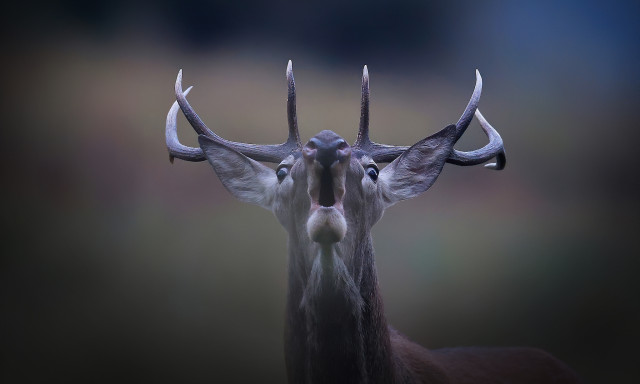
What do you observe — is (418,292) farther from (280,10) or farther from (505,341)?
(280,10)

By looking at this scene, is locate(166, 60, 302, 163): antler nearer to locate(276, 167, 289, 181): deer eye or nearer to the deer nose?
locate(276, 167, 289, 181): deer eye

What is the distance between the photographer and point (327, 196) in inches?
40.4

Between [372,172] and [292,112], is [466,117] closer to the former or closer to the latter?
[372,172]

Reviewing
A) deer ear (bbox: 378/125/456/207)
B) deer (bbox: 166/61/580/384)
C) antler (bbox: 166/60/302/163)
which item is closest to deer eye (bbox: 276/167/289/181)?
deer (bbox: 166/61/580/384)

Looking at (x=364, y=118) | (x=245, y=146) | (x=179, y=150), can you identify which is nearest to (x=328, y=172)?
(x=364, y=118)

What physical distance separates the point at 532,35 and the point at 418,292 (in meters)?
0.96

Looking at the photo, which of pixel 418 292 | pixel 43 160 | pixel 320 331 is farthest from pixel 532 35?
Result: pixel 43 160

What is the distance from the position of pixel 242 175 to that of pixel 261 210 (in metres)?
0.43

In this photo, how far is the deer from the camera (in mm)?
1049

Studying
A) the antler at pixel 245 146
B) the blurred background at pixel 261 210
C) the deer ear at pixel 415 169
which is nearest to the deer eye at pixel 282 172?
the antler at pixel 245 146

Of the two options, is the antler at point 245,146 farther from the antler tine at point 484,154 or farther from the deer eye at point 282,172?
the antler tine at point 484,154

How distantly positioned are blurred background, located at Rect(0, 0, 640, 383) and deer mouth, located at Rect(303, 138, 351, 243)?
0.64 metres

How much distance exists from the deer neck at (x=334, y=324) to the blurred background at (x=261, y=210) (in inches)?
19.6

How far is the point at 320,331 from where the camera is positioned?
3.78 feet
